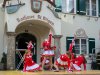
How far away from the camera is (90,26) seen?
2581cm

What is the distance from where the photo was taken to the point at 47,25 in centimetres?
2217

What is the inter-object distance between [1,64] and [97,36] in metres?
8.76

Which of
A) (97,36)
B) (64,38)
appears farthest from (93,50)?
(64,38)

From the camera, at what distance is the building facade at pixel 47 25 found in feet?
68.3

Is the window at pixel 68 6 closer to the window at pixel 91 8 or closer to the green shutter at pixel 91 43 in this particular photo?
the window at pixel 91 8

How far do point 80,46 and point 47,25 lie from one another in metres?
4.22

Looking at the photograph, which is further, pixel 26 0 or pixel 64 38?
pixel 64 38

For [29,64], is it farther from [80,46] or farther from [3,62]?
[80,46]

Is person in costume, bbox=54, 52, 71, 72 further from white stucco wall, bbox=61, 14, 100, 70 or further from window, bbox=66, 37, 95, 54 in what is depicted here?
window, bbox=66, 37, 95, 54

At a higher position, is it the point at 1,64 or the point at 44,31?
the point at 44,31

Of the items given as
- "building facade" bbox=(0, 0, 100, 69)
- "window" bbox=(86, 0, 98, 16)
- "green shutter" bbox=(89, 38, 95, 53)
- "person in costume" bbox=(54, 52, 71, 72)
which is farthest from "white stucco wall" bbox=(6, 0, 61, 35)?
"window" bbox=(86, 0, 98, 16)

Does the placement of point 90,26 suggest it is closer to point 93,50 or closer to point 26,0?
point 93,50

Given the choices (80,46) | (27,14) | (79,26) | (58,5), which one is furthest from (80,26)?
(27,14)

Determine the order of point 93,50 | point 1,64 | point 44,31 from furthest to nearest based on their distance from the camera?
1. point 93,50
2. point 44,31
3. point 1,64
